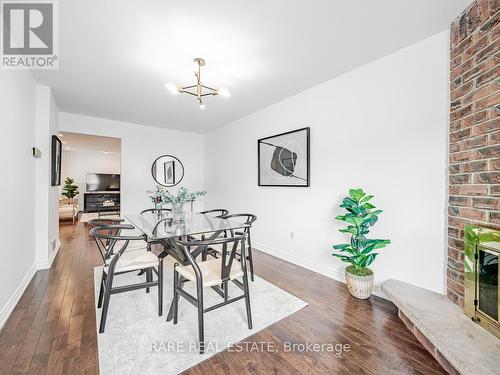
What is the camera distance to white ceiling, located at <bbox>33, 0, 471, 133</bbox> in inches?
68.4

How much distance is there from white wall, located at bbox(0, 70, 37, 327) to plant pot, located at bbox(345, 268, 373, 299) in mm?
3201

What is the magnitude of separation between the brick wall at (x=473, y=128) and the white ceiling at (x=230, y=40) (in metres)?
0.25

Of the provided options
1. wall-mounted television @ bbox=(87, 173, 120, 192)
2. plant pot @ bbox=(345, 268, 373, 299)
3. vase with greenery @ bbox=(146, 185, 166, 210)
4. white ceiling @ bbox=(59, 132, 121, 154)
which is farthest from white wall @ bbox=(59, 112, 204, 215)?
wall-mounted television @ bbox=(87, 173, 120, 192)

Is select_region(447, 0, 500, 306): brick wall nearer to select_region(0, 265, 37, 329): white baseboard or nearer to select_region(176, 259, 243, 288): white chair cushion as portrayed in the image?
select_region(176, 259, 243, 288): white chair cushion

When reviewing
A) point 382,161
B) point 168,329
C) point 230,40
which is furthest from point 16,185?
point 382,161

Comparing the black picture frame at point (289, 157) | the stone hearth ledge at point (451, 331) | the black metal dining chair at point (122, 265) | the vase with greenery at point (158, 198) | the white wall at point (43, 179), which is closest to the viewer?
the stone hearth ledge at point (451, 331)

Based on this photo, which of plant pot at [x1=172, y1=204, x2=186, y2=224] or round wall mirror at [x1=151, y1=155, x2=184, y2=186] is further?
round wall mirror at [x1=151, y1=155, x2=184, y2=186]

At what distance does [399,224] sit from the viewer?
2.29 m

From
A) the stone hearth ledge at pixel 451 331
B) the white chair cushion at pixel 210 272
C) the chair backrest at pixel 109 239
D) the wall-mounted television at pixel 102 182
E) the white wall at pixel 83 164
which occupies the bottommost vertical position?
the stone hearth ledge at pixel 451 331

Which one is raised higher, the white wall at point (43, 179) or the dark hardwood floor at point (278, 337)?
the white wall at point (43, 179)

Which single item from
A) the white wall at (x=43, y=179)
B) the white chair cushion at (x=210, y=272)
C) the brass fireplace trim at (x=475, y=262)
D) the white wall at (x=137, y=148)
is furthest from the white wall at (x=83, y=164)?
the brass fireplace trim at (x=475, y=262)

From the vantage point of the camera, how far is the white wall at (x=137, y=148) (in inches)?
181

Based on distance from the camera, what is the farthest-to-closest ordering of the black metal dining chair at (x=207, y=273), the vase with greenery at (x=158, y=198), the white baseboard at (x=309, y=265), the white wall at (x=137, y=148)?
the white wall at (x=137, y=148) < the vase with greenery at (x=158, y=198) < the white baseboard at (x=309, y=265) < the black metal dining chair at (x=207, y=273)

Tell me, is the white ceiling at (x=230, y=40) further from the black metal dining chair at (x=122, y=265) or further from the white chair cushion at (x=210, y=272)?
the white chair cushion at (x=210, y=272)
